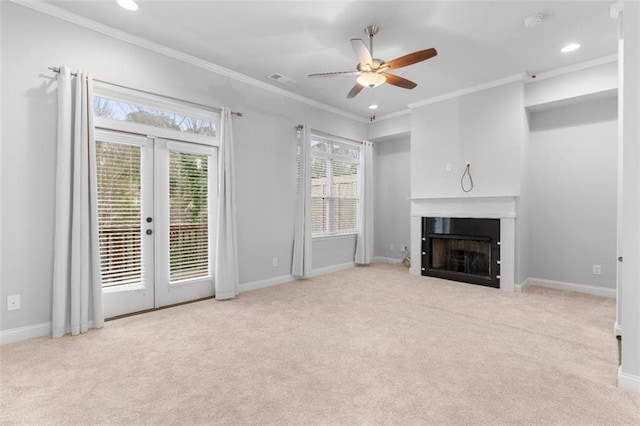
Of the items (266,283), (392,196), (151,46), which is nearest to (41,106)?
(151,46)

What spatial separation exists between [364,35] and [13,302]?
420 centimetres

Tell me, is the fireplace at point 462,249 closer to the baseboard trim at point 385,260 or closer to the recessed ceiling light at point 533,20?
the baseboard trim at point 385,260

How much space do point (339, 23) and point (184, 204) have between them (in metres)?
2.71

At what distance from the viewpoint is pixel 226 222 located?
4.05 m

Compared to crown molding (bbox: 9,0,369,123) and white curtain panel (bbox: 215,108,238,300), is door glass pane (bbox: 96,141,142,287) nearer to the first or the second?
white curtain panel (bbox: 215,108,238,300)

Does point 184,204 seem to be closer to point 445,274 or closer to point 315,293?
point 315,293

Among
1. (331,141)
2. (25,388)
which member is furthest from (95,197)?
(331,141)

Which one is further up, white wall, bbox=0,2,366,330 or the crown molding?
the crown molding

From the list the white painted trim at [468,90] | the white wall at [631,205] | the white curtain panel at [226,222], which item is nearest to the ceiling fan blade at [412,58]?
the white wall at [631,205]

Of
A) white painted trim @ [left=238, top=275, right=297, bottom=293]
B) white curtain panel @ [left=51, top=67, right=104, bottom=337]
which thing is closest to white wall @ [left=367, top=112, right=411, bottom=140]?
white painted trim @ [left=238, top=275, right=297, bottom=293]

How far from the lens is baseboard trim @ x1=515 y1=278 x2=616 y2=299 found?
4156 millimetres

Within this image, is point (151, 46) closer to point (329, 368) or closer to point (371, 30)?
point (371, 30)

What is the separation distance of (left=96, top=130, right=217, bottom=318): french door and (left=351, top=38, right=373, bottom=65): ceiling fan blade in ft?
7.29

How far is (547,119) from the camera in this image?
183 inches
